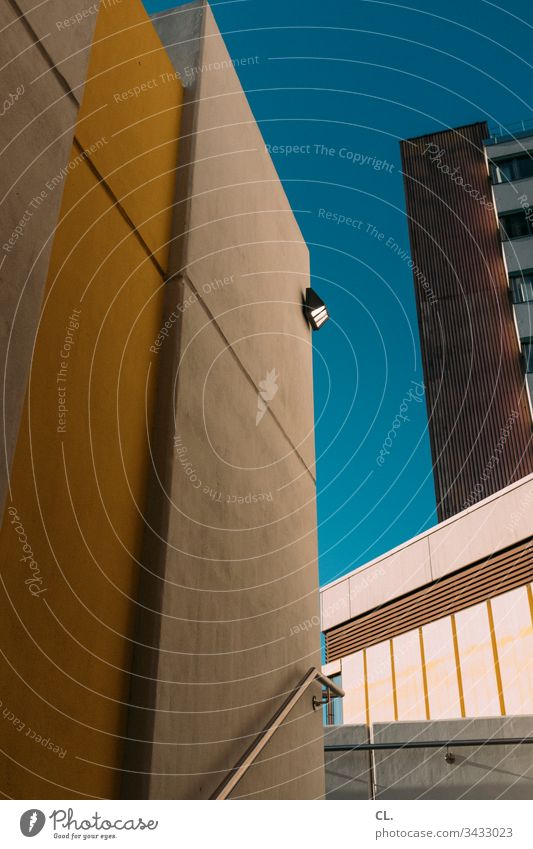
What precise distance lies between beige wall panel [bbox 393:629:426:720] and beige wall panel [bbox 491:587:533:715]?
190 cm

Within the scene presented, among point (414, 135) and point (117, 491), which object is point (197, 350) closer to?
point (117, 491)

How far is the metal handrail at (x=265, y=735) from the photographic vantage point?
4.28 metres

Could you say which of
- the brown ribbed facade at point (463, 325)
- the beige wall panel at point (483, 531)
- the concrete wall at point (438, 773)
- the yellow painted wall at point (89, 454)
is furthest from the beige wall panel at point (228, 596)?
the brown ribbed facade at point (463, 325)

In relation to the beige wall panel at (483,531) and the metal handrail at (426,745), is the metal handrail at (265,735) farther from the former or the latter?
the beige wall panel at (483,531)

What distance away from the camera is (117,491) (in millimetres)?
4113

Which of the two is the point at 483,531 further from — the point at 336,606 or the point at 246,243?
the point at 246,243

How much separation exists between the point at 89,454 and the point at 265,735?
7.31 ft

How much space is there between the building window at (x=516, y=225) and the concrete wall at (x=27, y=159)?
62.5ft

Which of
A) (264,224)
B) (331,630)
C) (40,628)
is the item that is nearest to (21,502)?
(40,628)

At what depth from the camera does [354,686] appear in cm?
1577

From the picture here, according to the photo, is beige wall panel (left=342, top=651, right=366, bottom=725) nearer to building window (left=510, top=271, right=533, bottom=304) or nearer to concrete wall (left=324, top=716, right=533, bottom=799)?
concrete wall (left=324, top=716, right=533, bottom=799)

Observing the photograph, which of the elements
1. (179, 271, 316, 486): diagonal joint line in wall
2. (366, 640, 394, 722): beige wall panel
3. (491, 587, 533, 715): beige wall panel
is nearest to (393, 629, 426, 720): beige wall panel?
(366, 640, 394, 722): beige wall panel

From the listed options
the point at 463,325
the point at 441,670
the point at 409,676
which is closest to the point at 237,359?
the point at 441,670

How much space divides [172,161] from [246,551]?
2.85m
